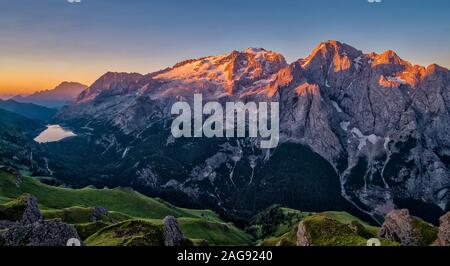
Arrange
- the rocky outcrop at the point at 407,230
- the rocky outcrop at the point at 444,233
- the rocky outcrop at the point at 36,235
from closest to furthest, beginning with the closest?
the rocky outcrop at the point at 36,235
the rocky outcrop at the point at 444,233
the rocky outcrop at the point at 407,230

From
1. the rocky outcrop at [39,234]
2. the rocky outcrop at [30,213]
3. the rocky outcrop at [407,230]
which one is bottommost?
the rocky outcrop at [407,230]

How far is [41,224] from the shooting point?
214ft

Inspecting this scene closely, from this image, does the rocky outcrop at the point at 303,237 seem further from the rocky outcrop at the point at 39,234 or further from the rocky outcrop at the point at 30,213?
the rocky outcrop at the point at 30,213

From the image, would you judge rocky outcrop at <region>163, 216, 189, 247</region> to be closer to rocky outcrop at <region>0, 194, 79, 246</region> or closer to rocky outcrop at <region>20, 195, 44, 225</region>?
rocky outcrop at <region>0, 194, 79, 246</region>

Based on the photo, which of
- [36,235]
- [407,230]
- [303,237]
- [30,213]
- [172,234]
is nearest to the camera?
[36,235]

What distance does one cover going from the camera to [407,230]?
359ft

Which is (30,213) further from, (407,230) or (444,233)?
(407,230)

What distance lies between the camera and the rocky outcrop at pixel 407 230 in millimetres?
101312

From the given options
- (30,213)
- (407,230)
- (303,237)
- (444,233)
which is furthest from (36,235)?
(407,230)

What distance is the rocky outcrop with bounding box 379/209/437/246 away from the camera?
101m

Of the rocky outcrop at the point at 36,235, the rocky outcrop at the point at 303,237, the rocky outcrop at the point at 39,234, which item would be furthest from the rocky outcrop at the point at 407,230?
the rocky outcrop at the point at 36,235
